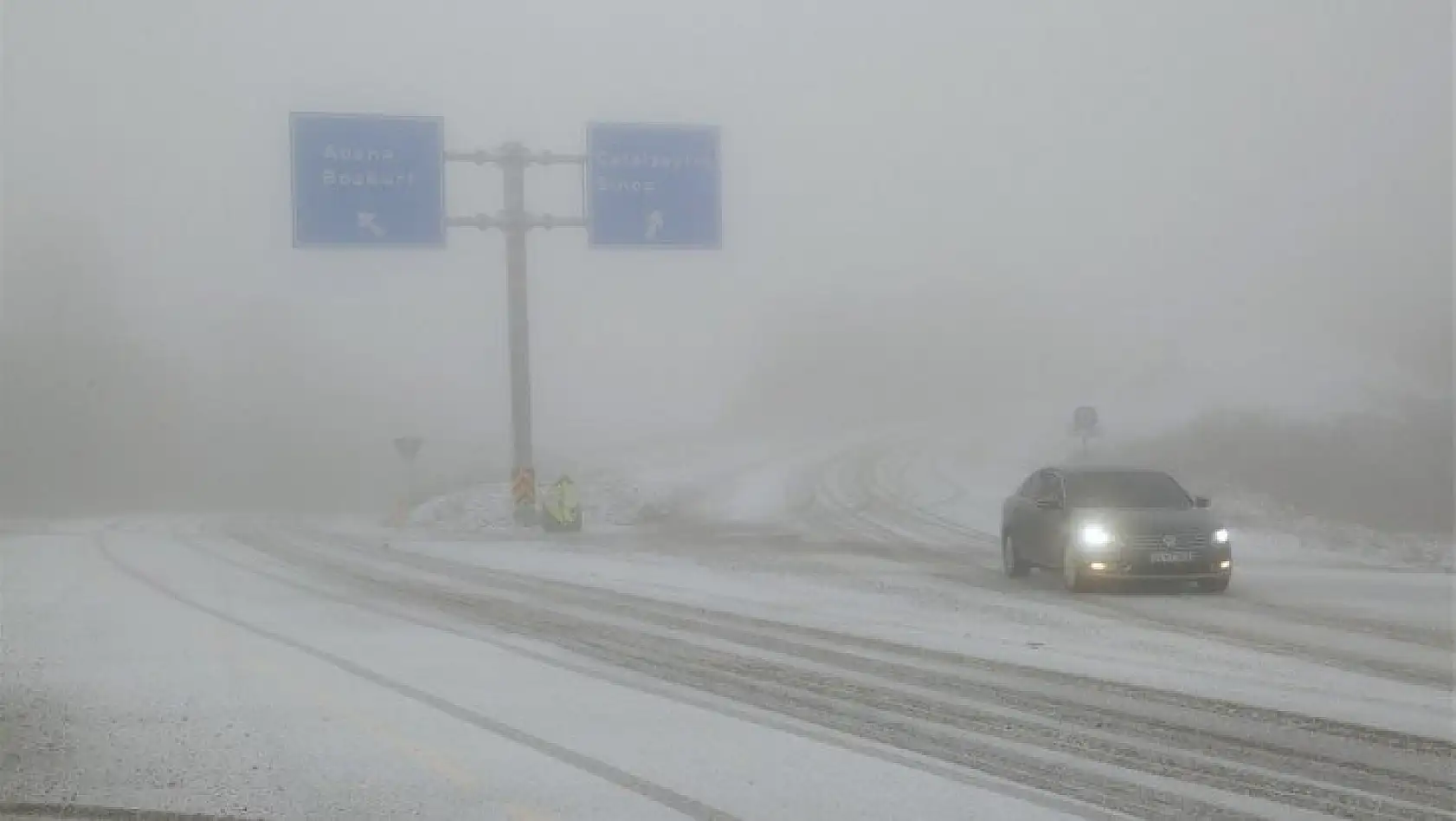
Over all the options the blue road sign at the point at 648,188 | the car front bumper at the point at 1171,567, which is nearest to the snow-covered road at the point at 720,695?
the car front bumper at the point at 1171,567

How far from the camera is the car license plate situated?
18.2m

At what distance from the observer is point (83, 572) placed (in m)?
22.5

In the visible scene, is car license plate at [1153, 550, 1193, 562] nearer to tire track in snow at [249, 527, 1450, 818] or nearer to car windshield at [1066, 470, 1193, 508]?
car windshield at [1066, 470, 1193, 508]

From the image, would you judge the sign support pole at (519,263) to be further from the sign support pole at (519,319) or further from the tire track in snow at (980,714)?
the tire track in snow at (980,714)

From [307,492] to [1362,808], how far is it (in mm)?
60100

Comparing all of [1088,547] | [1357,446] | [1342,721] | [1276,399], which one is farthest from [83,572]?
[1276,399]

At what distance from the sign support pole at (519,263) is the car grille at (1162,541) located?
1896 centimetres

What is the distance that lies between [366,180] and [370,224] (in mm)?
872

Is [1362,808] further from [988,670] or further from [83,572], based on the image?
[83,572]

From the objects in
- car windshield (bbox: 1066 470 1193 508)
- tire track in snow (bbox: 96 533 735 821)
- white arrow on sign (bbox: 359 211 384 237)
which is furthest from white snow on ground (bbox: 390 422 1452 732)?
white arrow on sign (bbox: 359 211 384 237)

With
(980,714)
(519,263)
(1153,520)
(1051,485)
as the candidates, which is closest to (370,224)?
(519,263)

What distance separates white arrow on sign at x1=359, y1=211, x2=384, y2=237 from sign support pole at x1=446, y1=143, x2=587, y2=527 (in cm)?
146

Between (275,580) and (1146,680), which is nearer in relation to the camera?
(1146,680)

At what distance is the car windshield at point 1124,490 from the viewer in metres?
19.8
